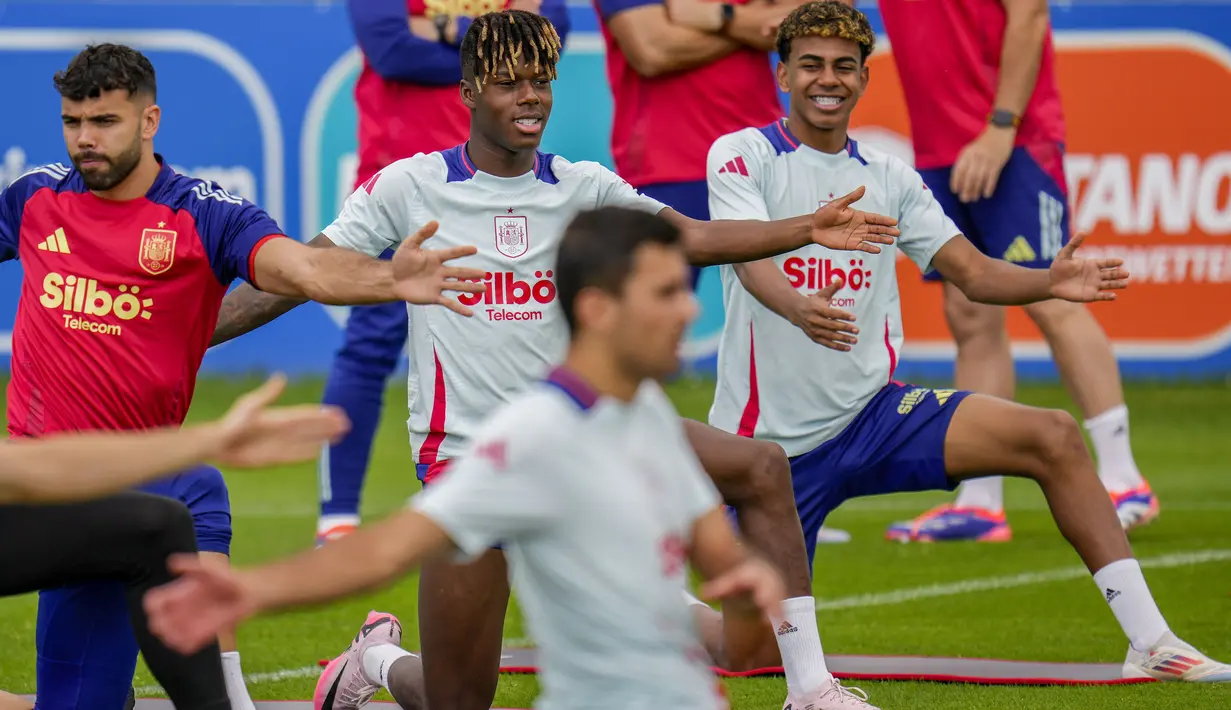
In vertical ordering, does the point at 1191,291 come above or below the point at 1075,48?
below

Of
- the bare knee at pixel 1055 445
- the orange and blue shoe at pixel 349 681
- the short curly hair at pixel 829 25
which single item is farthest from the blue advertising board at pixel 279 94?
the orange and blue shoe at pixel 349 681

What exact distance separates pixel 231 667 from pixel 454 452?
0.86 metres

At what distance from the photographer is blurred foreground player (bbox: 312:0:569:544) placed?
7551 millimetres

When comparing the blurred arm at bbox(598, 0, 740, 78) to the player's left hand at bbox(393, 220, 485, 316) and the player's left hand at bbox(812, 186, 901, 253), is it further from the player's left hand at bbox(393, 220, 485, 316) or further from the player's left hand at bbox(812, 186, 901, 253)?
the player's left hand at bbox(393, 220, 485, 316)

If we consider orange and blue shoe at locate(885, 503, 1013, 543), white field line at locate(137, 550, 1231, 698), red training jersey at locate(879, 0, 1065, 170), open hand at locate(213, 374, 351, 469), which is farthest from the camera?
orange and blue shoe at locate(885, 503, 1013, 543)

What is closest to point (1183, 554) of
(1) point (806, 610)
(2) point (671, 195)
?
(2) point (671, 195)

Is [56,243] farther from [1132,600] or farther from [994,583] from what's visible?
[994,583]

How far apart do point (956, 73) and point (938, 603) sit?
2432mm

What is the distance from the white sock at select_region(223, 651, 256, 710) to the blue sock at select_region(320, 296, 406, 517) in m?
2.53

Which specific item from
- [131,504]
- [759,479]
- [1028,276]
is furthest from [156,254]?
[1028,276]

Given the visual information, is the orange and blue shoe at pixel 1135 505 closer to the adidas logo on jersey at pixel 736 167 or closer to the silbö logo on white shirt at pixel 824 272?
A: the silbö logo on white shirt at pixel 824 272

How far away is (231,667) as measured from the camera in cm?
521

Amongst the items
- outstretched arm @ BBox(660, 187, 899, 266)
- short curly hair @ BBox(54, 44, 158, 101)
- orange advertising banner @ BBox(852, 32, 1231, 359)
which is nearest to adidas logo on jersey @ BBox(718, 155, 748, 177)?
outstretched arm @ BBox(660, 187, 899, 266)

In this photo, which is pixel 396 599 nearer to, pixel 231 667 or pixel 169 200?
pixel 231 667
